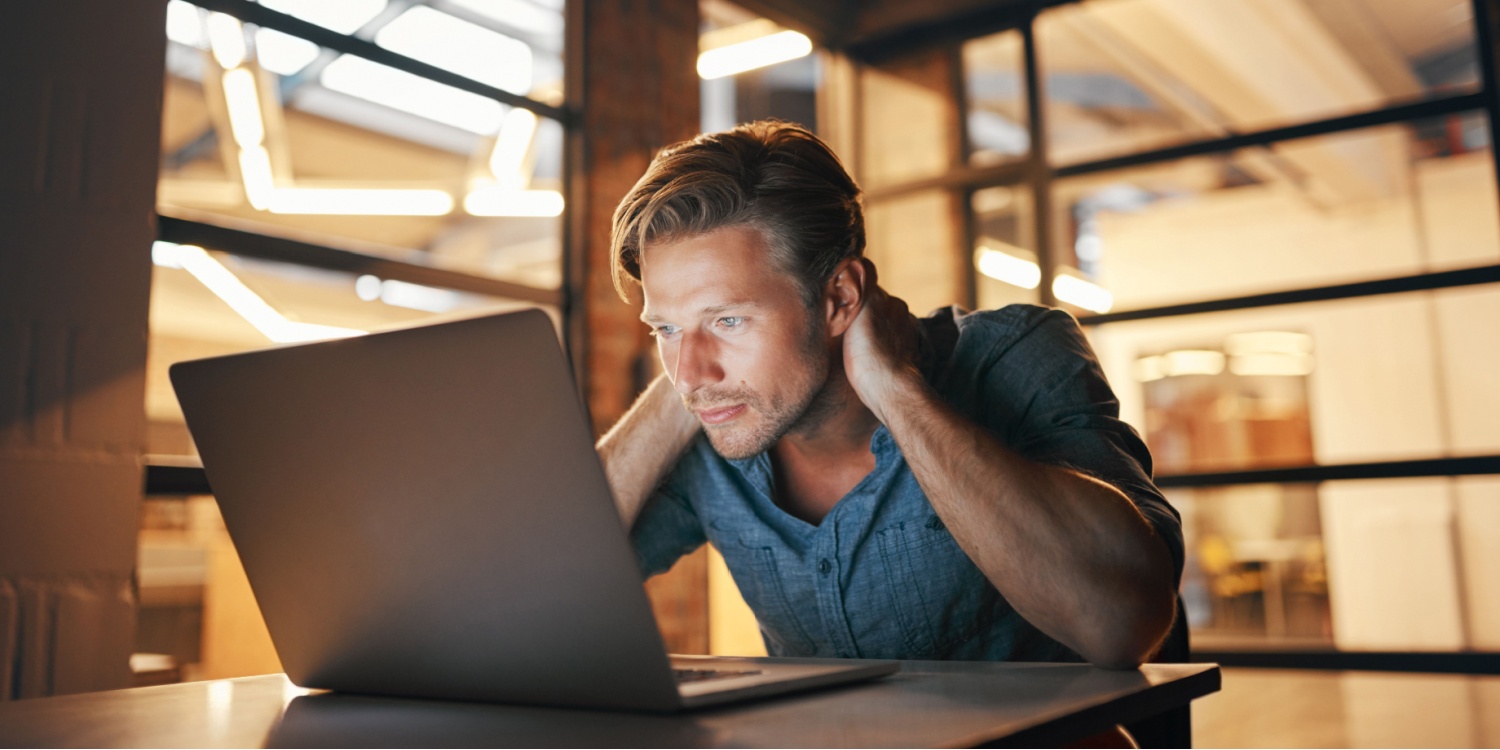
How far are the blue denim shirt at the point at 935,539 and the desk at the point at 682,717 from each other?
342 millimetres

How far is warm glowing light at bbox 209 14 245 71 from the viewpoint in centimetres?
276

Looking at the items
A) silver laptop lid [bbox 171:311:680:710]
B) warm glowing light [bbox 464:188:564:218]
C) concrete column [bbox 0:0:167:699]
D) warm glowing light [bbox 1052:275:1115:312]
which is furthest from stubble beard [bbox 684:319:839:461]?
warm glowing light [bbox 1052:275:1115:312]

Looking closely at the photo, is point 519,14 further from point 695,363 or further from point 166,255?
point 695,363

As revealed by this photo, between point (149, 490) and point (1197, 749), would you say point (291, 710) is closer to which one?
point (149, 490)

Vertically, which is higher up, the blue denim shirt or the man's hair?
the man's hair

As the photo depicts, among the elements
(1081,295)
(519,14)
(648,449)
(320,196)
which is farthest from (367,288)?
(1081,295)

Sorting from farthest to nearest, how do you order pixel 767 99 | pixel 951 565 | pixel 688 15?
pixel 767 99, pixel 688 15, pixel 951 565

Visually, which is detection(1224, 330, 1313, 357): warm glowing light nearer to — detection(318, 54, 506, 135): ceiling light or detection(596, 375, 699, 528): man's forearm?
detection(318, 54, 506, 135): ceiling light

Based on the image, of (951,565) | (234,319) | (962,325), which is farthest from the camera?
(234,319)

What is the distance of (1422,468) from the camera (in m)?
3.54

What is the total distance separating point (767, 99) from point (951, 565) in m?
3.56

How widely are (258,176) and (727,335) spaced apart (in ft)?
6.81

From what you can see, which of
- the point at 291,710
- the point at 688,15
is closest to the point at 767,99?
the point at 688,15

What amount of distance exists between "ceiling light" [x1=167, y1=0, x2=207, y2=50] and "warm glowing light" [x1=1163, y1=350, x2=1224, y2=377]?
11.8 ft
